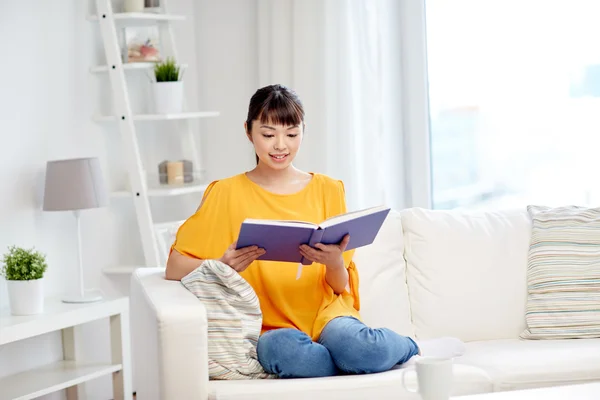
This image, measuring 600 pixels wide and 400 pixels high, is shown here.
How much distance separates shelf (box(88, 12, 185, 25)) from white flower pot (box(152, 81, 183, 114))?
280 mm

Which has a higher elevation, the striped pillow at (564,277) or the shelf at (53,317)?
the striped pillow at (564,277)

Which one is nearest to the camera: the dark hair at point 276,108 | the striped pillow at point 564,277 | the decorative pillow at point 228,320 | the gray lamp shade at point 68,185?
the decorative pillow at point 228,320

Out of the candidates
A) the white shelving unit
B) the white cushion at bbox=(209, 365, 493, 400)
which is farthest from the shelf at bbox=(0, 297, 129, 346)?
the white cushion at bbox=(209, 365, 493, 400)

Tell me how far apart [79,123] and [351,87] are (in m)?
1.16

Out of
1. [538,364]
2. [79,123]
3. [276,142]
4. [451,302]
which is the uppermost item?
[79,123]

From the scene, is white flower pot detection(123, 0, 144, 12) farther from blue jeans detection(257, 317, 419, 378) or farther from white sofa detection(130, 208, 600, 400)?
blue jeans detection(257, 317, 419, 378)

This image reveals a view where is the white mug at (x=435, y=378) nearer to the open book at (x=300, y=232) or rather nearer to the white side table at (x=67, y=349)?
the open book at (x=300, y=232)

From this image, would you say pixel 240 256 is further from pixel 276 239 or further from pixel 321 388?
pixel 321 388

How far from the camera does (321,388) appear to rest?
→ 2201 millimetres

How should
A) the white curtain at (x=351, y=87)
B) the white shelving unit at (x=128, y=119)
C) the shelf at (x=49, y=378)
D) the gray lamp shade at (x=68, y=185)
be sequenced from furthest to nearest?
the white curtain at (x=351, y=87)
the white shelving unit at (x=128, y=119)
the gray lamp shade at (x=68, y=185)
the shelf at (x=49, y=378)

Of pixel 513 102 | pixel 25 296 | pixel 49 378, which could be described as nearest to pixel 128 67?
pixel 25 296

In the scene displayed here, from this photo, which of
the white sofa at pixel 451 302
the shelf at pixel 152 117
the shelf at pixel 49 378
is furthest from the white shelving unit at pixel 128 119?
the white sofa at pixel 451 302

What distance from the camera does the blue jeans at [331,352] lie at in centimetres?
228

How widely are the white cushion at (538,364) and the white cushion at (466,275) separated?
0.59 feet
